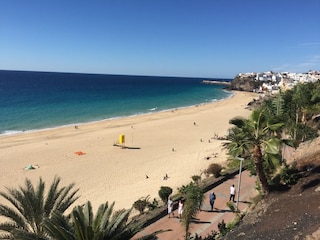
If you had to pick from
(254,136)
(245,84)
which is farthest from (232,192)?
(245,84)

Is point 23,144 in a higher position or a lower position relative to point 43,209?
lower

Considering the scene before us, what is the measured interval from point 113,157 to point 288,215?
673 inches

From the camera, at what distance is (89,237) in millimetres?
6348

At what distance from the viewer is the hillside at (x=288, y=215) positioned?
7.82 metres

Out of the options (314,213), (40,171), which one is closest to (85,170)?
(40,171)

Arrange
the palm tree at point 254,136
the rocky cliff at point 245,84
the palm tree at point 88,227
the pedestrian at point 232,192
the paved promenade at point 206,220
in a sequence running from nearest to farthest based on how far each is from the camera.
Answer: the palm tree at point 88,227 < the palm tree at point 254,136 < the paved promenade at point 206,220 < the pedestrian at point 232,192 < the rocky cliff at point 245,84

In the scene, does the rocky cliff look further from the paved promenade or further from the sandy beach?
the paved promenade

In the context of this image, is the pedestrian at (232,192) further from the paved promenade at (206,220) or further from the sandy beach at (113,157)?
the sandy beach at (113,157)

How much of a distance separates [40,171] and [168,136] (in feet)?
50.4

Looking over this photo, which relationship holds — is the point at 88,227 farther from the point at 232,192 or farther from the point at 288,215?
the point at 232,192

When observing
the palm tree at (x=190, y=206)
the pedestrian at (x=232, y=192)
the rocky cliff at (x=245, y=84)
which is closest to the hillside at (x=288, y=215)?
the palm tree at (x=190, y=206)

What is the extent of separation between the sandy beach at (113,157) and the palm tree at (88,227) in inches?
293

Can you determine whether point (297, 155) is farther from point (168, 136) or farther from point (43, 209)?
point (168, 136)

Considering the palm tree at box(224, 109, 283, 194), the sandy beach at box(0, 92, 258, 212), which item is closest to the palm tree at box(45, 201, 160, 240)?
the palm tree at box(224, 109, 283, 194)
